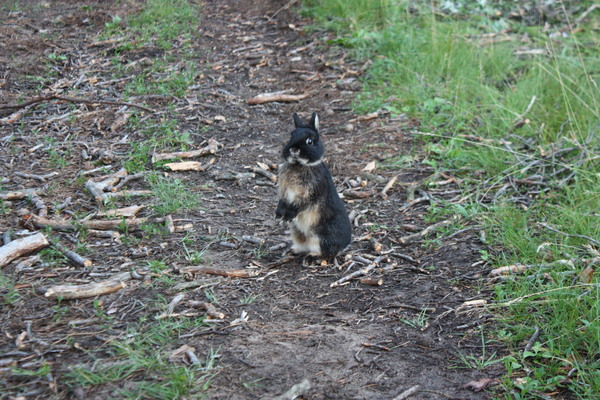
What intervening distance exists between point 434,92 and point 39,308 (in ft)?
19.7

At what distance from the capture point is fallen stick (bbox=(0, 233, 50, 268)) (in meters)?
4.52

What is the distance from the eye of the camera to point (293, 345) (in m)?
3.93

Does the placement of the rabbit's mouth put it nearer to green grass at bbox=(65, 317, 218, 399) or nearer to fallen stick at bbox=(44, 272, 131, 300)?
fallen stick at bbox=(44, 272, 131, 300)

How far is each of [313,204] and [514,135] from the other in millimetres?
3252

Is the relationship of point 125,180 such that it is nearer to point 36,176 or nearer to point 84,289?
point 36,176

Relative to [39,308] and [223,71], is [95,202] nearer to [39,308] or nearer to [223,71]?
[39,308]

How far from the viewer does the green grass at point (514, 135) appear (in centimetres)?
398

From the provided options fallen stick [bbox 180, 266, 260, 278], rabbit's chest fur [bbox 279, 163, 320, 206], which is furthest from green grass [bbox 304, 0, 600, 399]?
fallen stick [bbox 180, 266, 260, 278]

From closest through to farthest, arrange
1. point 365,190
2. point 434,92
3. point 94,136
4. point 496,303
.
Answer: point 496,303 → point 365,190 → point 94,136 → point 434,92

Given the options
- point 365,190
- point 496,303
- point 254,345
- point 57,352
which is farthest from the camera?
point 365,190

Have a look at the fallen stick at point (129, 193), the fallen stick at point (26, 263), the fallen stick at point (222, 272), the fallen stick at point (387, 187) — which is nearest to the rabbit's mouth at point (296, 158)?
the fallen stick at point (222, 272)

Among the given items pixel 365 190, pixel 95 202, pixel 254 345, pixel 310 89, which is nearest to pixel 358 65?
pixel 310 89

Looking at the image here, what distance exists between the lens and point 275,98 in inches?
331

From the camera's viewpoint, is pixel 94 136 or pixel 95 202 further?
pixel 94 136
